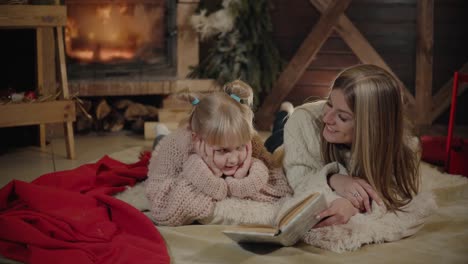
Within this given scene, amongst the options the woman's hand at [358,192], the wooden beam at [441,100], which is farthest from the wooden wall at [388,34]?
the woman's hand at [358,192]

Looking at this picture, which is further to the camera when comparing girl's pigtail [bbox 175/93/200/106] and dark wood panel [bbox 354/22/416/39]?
dark wood panel [bbox 354/22/416/39]

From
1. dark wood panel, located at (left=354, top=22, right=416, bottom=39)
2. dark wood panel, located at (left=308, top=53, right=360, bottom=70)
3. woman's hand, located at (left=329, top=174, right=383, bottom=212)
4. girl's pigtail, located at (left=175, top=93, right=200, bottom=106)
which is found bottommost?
woman's hand, located at (left=329, top=174, right=383, bottom=212)

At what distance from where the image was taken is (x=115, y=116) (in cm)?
470

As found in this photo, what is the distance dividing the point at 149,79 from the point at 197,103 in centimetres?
229

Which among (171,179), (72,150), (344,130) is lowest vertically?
(72,150)

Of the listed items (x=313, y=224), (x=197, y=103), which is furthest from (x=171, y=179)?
(x=313, y=224)

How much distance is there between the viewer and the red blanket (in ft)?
6.46

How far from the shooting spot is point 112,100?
481 cm

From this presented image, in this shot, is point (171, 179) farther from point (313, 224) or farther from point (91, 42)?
point (91, 42)

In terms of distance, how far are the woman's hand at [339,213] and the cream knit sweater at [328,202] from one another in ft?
0.07

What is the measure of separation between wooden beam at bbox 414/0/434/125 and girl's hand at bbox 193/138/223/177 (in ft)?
9.30

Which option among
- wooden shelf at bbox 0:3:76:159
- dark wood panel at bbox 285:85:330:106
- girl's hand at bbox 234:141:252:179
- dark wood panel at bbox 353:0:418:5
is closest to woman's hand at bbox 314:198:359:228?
girl's hand at bbox 234:141:252:179

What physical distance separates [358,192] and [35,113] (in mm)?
2131

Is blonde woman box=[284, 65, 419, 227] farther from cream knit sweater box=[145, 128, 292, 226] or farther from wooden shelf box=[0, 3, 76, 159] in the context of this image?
wooden shelf box=[0, 3, 76, 159]
